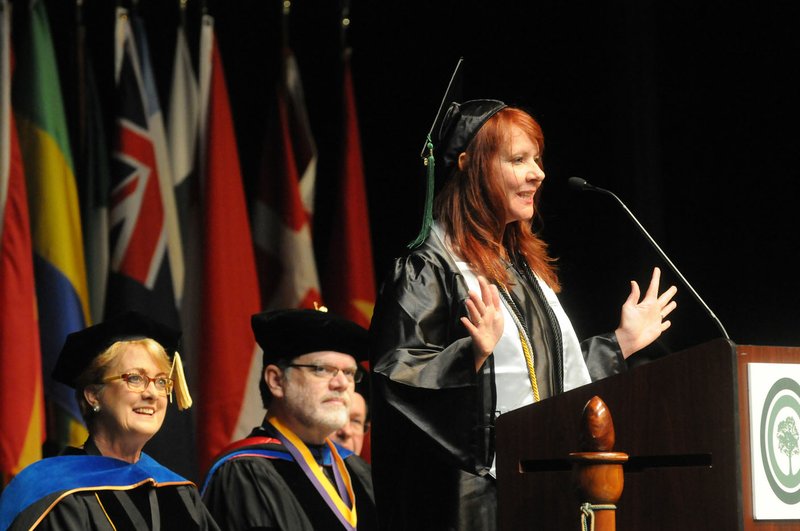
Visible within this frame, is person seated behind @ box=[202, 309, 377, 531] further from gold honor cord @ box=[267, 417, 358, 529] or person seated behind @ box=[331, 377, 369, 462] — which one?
person seated behind @ box=[331, 377, 369, 462]

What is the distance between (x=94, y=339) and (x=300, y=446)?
933mm

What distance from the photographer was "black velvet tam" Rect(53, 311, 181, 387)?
384 cm

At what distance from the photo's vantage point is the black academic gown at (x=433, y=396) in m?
2.58

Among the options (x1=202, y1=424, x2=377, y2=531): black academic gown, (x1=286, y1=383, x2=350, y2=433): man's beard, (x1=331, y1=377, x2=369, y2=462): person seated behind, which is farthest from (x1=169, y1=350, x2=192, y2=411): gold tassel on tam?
(x1=331, y1=377, x2=369, y2=462): person seated behind

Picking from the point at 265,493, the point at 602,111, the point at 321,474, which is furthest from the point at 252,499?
the point at 602,111

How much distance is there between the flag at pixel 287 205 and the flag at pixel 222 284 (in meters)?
0.21

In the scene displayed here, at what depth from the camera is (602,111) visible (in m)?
5.41

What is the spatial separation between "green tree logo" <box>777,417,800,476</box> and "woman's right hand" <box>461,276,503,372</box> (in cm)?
89

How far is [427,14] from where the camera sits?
18.9 ft

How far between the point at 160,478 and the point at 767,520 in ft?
8.26

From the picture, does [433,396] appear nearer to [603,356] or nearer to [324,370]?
[603,356]

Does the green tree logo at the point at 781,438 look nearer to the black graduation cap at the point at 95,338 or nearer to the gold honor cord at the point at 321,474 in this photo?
the black graduation cap at the point at 95,338

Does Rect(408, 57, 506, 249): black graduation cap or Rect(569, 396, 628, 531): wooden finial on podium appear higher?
Rect(408, 57, 506, 249): black graduation cap

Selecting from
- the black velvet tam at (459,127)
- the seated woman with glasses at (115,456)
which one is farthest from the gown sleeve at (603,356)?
the seated woman with glasses at (115,456)
